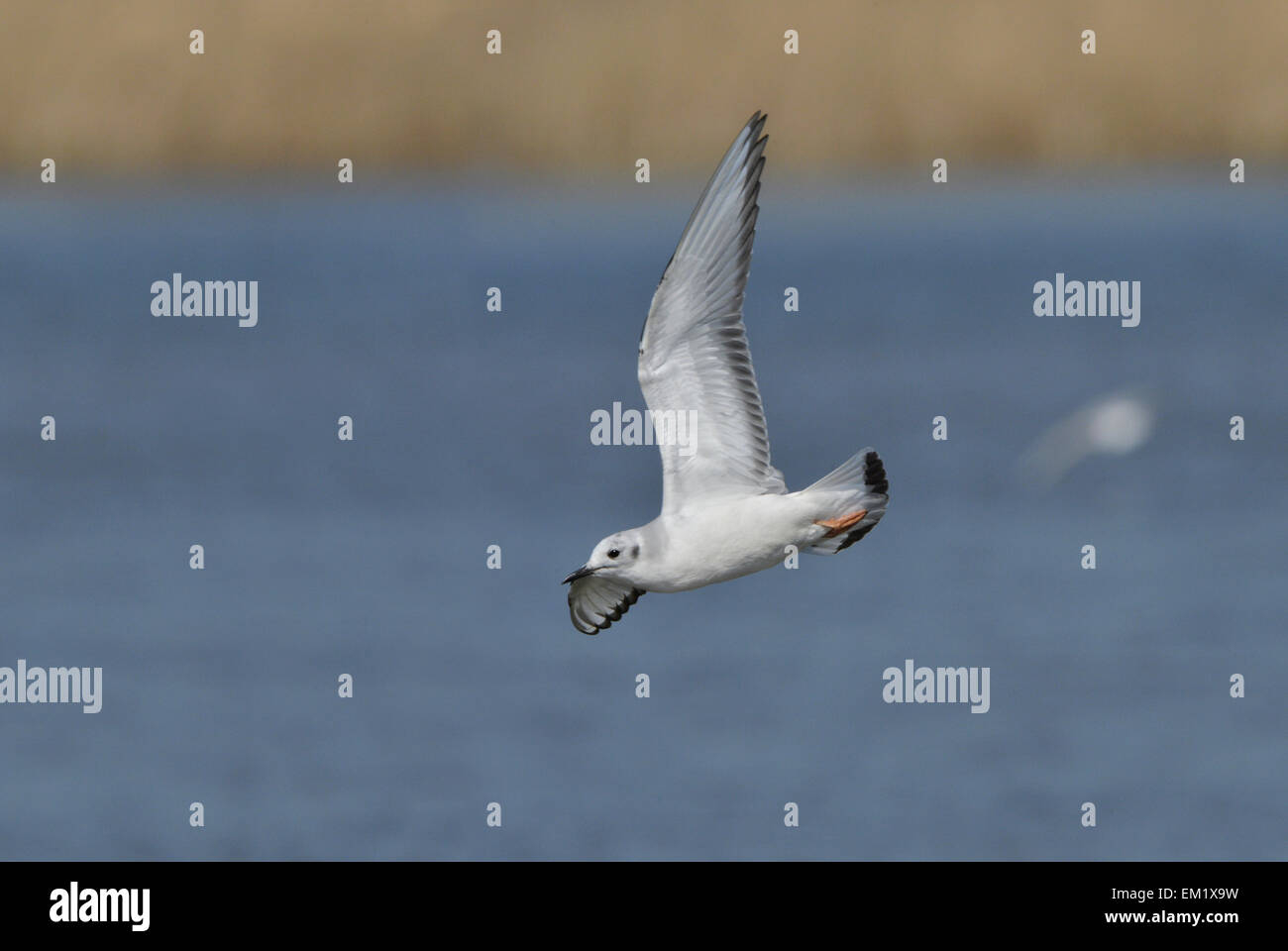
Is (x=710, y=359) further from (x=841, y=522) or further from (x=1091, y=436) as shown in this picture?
(x=1091, y=436)

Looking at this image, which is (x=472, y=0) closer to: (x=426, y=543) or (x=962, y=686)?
(x=426, y=543)

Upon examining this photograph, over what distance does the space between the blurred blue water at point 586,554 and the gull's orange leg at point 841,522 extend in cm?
721

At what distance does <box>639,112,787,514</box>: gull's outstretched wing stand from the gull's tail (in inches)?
9.7

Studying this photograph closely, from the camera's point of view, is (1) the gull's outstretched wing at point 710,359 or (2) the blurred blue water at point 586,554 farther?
(2) the blurred blue water at point 586,554

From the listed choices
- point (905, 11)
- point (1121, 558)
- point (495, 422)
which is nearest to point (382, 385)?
point (495, 422)

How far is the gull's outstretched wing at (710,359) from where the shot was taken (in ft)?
29.5

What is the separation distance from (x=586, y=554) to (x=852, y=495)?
1203 centimetres

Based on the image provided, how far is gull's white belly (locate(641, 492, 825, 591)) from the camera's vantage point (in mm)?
8805

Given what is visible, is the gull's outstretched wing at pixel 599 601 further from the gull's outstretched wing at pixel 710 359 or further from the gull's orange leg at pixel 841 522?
the gull's orange leg at pixel 841 522

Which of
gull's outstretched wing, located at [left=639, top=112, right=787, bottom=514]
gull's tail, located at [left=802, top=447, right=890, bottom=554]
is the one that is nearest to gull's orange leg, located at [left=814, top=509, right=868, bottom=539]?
gull's tail, located at [left=802, top=447, right=890, bottom=554]

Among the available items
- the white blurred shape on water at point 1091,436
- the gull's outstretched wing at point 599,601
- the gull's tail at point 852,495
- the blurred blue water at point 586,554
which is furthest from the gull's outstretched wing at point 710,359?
the white blurred shape on water at point 1091,436

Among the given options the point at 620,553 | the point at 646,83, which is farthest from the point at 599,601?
the point at 646,83

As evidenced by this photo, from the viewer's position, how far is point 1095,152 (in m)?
35.6

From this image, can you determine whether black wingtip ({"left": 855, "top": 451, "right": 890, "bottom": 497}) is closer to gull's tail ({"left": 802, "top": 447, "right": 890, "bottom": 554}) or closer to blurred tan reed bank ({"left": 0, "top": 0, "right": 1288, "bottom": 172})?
gull's tail ({"left": 802, "top": 447, "right": 890, "bottom": 554})
